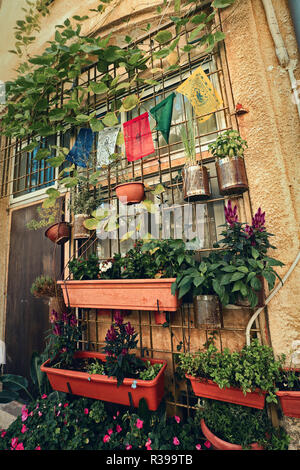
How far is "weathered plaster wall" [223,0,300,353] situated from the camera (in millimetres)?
1375

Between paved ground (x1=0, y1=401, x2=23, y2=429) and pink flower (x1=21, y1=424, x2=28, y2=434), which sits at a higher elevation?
pink flower (x1=21, y1=424, x2=28, y2=434)

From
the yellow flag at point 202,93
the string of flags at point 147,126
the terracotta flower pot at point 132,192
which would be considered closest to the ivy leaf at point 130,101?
the string of flags at point 147,126

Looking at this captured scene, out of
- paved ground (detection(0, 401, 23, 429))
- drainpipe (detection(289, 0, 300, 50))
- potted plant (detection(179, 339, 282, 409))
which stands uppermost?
drainpipe (detection(289, 0, 300, 50))

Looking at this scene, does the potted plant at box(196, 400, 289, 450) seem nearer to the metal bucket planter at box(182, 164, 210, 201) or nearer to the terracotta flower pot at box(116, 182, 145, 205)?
the metal bucket planter at box(182, 164, 210, 201)

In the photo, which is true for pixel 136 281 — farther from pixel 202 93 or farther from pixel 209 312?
pixel 202 93

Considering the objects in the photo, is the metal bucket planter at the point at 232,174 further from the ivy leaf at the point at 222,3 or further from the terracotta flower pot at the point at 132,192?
the ivy leaf at the point at 222,3

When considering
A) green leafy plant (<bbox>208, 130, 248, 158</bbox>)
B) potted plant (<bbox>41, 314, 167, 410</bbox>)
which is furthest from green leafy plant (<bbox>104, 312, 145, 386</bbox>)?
green leafy plant (<bbox>208, 130, 248, 158</bbox>)

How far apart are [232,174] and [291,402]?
1.39 m

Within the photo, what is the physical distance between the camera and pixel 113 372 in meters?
1.43

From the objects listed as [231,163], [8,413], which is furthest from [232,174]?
[8,413]

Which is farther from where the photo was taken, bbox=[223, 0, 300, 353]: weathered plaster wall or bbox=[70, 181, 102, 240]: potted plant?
bbox=[70, 181, 102, 240]: potted plant

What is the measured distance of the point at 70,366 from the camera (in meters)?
1.84

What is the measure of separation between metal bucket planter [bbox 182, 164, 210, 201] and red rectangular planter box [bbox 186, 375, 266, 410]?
1235 mm
